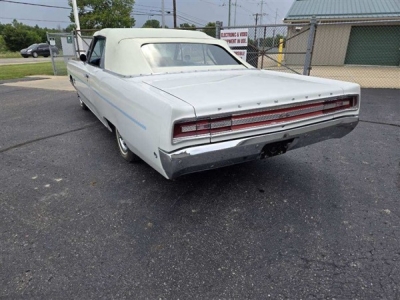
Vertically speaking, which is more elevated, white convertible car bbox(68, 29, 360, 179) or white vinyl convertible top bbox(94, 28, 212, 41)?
white vinyl convertible top bbox(94, 28, 212, 41)

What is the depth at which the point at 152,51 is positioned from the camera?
3.61 meters

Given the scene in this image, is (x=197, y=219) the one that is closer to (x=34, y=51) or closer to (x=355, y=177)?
(x=355, y=177)

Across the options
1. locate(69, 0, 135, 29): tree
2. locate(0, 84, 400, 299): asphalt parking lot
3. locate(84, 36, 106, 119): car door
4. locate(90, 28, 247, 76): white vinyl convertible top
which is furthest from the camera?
locate(69, 0, 135, 29): tree

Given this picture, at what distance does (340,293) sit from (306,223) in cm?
74

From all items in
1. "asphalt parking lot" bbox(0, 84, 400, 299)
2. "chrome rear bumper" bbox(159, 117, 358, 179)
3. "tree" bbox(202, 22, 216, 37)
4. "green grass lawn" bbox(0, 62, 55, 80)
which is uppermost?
"tree" bbox(202, 22, 216, 37)

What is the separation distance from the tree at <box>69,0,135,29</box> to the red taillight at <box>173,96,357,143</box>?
39284 mm

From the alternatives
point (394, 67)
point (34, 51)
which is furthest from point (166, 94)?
point (34, 51)

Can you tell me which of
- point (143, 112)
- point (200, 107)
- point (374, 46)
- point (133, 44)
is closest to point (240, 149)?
point (200, 107)

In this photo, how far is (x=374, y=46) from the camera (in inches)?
665

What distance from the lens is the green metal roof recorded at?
1614 centimetres

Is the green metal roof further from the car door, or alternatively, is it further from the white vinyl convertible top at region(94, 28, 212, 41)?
the car door

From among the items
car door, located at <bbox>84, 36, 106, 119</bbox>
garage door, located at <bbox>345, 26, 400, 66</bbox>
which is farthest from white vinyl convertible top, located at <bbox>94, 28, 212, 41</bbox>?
garage door, located at <bbox>345, 26, 400, 66</bbox>

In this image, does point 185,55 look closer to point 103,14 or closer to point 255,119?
point 255,119

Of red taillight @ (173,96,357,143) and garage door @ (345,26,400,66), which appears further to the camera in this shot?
garage door @ (345,26,400,66)
